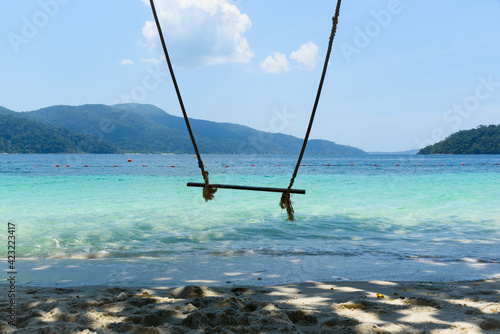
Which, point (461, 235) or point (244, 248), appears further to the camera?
point (461, 235)

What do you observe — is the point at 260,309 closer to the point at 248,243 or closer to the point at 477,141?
the point at 248,243

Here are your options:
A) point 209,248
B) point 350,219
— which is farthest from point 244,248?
point 350,219

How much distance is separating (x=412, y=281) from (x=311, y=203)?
8.13m

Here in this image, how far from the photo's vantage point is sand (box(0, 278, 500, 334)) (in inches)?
100

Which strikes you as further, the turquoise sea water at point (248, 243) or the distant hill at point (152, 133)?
the distant hill at point (152, 133)

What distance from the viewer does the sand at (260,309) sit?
2.55 meters

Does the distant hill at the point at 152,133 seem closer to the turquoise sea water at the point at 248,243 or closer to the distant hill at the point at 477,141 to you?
the distant hill at the point at 477,141

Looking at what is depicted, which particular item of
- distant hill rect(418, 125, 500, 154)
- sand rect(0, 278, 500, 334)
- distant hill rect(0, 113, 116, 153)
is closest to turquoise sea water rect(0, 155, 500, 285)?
sand rect(0, 278, 500, 334)

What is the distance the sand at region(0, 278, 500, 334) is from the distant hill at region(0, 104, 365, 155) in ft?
381

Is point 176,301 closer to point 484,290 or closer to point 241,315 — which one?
point 241,315

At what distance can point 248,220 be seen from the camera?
28.8 feet

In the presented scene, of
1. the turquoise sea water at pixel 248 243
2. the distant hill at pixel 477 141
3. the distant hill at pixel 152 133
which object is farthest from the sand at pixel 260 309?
the distant hill at pixel 152 133

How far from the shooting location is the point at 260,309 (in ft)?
9.60

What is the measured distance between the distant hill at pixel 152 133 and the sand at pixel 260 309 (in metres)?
116
